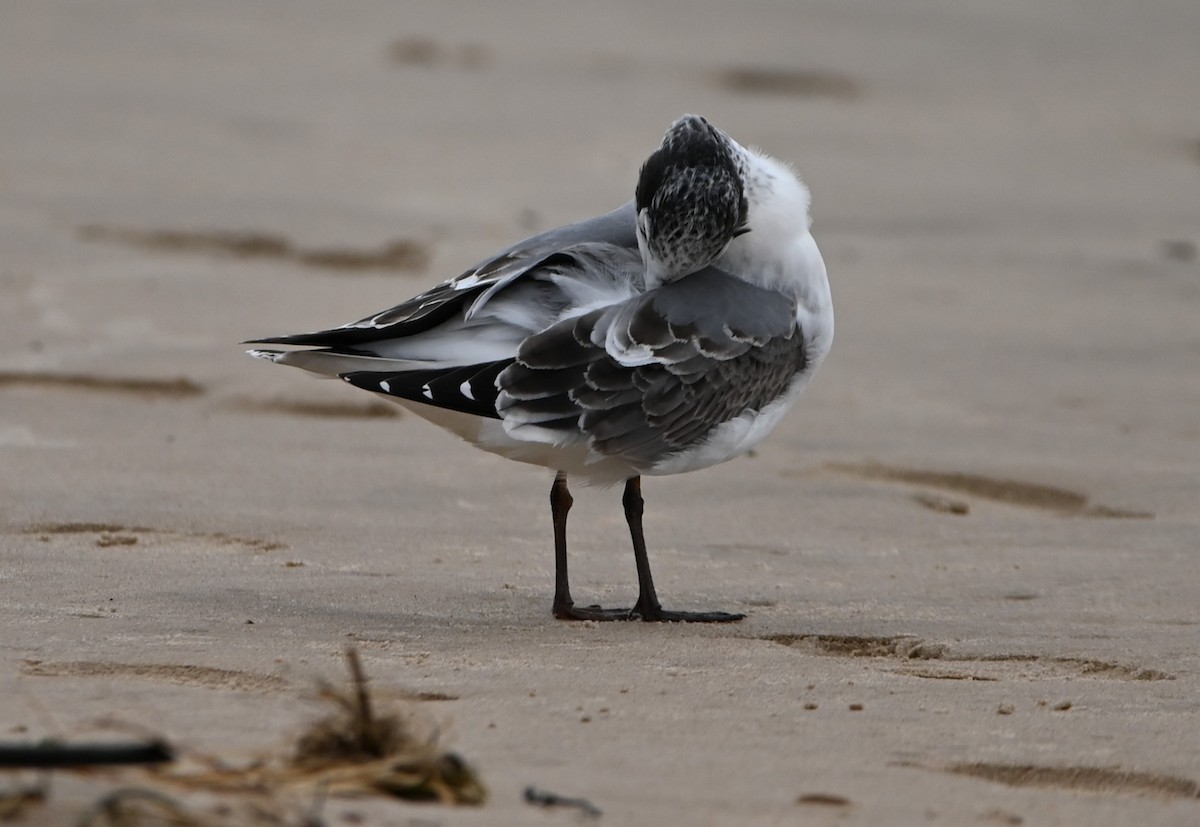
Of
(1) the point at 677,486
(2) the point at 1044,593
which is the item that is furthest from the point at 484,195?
(2) the point at 1044,593

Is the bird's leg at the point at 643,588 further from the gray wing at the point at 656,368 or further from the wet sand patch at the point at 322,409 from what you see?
the wet sand patch at the point at 322,409

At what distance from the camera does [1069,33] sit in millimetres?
14219

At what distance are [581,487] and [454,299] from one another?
81cm

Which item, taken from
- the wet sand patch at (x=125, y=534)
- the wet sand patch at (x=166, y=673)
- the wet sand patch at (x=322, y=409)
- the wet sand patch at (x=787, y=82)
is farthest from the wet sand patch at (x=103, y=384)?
the wet sand patch at (x=787, y=82)

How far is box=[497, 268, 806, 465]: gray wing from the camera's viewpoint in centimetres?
446

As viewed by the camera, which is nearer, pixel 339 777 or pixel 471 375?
pixel 339 777

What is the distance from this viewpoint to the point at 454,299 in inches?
181

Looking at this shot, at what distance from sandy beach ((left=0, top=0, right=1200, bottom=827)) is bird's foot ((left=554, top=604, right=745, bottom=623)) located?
0.28 feet

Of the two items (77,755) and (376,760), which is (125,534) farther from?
(77,755)

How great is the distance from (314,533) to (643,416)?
3.70 ft

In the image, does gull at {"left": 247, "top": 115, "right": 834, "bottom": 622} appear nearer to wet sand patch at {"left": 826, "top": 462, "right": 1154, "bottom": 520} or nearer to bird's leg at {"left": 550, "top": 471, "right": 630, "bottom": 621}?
bird's leg at {"left": 550, "top": 471, "right": 630, "bottom": 621}

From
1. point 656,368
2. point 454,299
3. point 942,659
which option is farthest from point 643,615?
point 454,299

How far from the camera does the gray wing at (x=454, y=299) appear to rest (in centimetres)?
456

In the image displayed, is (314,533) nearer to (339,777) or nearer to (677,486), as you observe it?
(677,486)
